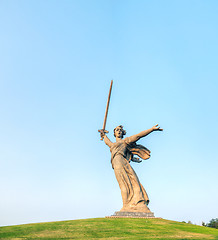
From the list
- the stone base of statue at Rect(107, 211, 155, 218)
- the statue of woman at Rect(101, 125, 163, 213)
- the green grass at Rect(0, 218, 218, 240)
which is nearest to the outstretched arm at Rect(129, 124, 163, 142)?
the statue of woman at Rect(101, 125, 163, 213)

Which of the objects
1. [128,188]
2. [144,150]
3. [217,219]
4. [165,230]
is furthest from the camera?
[217,219]

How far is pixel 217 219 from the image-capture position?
115 feet

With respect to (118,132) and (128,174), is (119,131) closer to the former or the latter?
(118,132)

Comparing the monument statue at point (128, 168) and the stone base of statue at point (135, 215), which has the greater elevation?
the monument statue at point (128, 168)

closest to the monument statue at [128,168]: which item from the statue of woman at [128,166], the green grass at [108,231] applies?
the statue of woman at [128,166]

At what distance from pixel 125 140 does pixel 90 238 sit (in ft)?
25.8

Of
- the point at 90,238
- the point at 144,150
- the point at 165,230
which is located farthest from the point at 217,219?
the point at 90,238

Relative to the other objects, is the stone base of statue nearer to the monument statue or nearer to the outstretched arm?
the monument statue

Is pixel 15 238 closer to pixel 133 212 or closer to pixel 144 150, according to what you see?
pixel 133 212

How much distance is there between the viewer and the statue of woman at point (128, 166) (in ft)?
51.5

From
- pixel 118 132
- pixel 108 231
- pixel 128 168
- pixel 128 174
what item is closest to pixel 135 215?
pixel 128 174

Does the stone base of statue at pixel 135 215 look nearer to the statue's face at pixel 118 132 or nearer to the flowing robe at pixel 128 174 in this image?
the flowing robe at pixel 128 174

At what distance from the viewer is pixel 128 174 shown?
1662 centimetres

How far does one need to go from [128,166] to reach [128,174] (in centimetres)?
45
